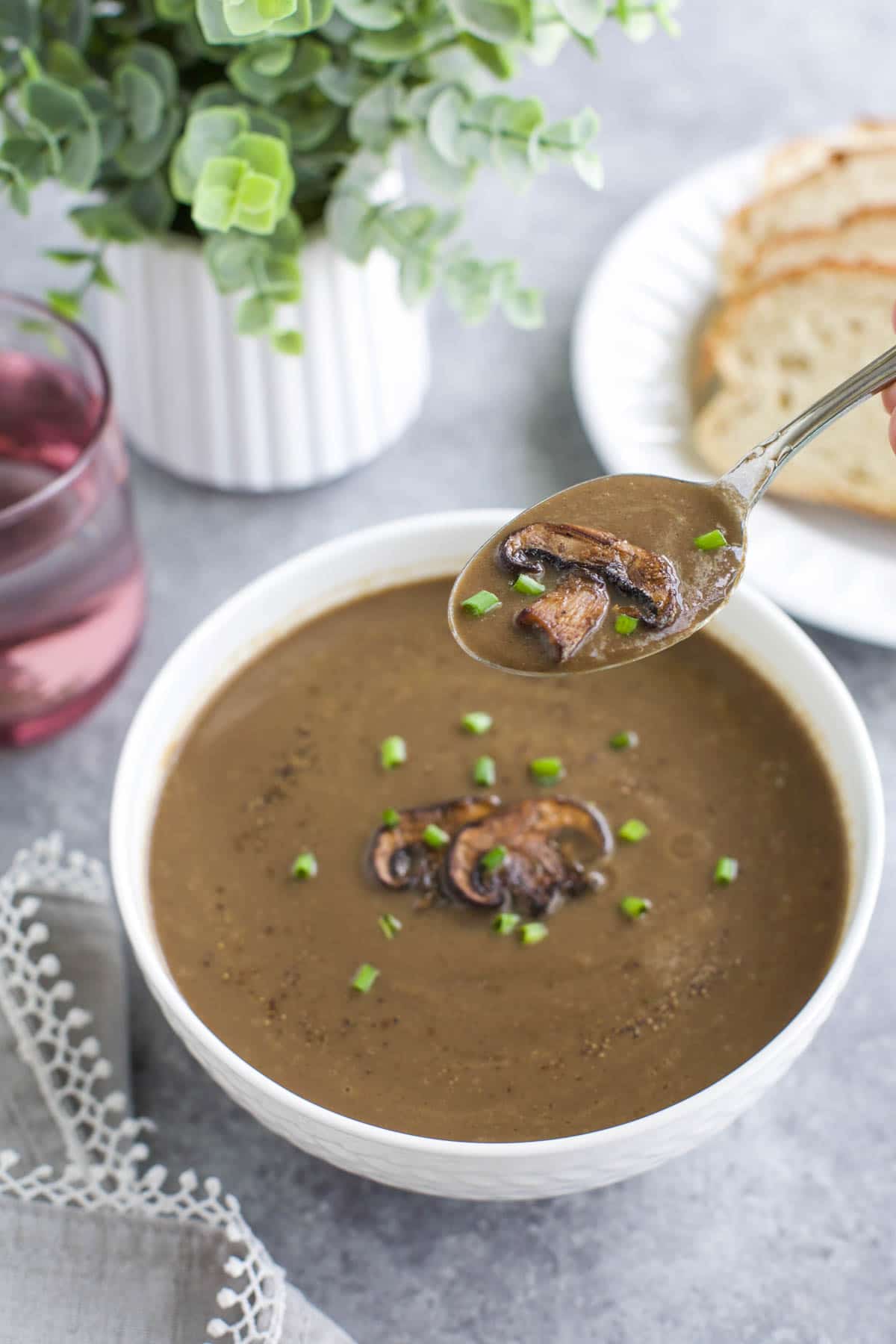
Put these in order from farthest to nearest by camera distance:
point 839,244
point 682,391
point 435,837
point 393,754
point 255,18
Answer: point 682,391 < point 839,244 < point 393,754 < point 435,837 < point 255,18

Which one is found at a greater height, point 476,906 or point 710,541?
point 710,541

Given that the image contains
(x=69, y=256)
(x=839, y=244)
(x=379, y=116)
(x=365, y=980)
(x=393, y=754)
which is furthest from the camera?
(x=839, y=244)

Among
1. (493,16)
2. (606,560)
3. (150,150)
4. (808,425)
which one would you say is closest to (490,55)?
(493,16)

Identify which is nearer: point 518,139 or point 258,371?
point 518,139

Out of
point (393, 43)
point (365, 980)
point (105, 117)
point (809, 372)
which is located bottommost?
point (365, 980)

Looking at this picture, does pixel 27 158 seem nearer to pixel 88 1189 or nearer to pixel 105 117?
pixel 105 117

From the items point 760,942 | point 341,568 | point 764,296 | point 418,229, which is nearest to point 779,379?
point 764,296

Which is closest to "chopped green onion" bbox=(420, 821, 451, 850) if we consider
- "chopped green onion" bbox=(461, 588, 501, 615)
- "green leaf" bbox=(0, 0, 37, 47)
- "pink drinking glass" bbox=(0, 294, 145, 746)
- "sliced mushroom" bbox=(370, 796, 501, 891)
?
"sliced mushroom" bbox=(370, 796, 501, 891)
